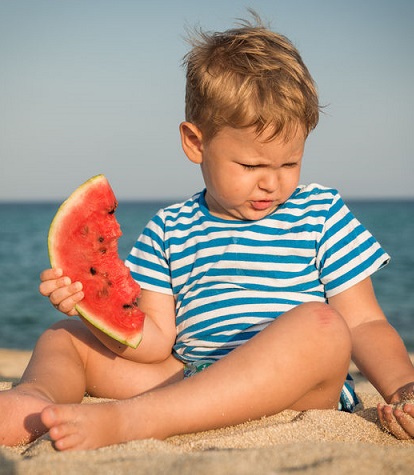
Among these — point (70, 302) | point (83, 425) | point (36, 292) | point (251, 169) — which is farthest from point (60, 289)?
point (36, 292)

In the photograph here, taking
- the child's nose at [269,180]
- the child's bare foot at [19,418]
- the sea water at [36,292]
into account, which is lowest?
the sea water at [36,292]

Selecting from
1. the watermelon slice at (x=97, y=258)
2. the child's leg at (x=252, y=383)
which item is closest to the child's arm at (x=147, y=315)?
the watermelon slice at (x=97, y=258)

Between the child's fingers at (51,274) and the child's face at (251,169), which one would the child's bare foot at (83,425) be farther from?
the child's face at (251,169)

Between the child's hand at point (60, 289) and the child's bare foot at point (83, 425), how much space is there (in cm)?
58

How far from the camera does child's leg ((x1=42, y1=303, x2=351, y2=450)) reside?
228 centimetres

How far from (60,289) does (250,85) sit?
1208 millimetres

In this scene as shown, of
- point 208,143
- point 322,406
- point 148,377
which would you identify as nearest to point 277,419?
point 322,406

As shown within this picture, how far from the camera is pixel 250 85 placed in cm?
302

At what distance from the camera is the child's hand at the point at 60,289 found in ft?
8.75

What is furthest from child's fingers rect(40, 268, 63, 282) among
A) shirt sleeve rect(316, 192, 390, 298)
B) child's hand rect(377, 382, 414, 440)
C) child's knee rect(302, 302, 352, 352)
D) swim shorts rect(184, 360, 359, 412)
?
child's hand rect(377, 382, 414, 440)

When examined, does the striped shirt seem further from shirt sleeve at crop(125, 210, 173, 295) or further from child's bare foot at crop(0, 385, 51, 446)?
child's bare foot at crop(0, 385, 51, 446)

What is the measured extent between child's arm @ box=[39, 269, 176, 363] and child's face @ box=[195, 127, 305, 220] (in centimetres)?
59

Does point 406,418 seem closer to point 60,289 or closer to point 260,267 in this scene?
point 260,267

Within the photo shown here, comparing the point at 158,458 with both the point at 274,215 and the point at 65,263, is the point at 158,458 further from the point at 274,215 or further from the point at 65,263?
the point at 274,215
